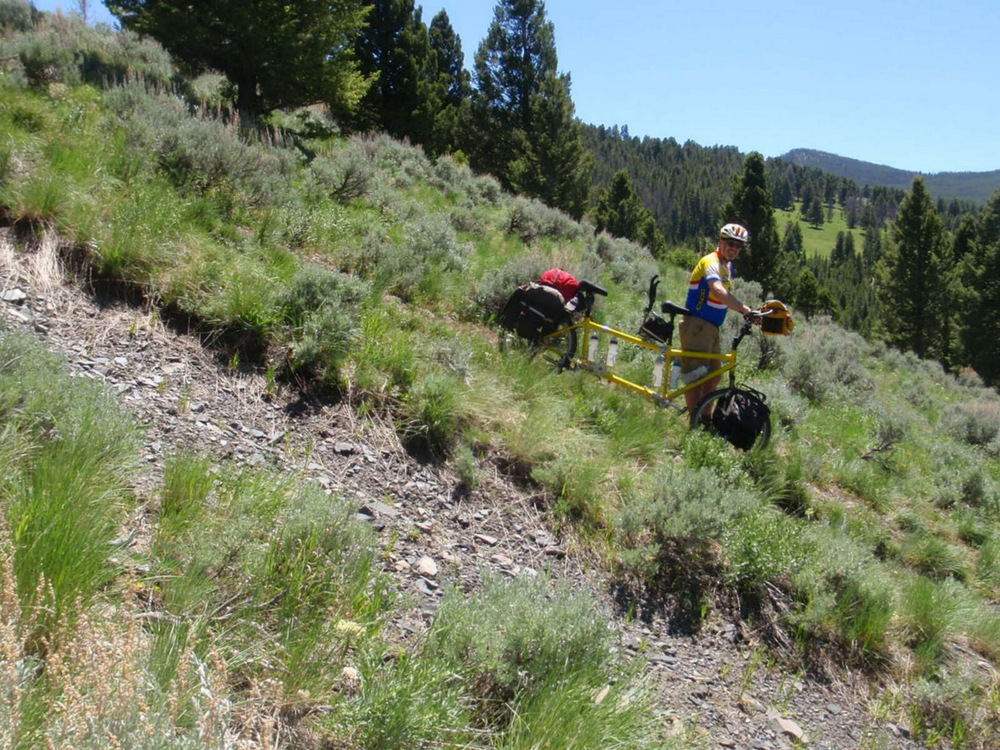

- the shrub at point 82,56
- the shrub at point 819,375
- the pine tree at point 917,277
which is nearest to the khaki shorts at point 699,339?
the shrub at point 819,375

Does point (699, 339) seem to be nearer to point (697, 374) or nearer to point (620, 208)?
point (697, 374)

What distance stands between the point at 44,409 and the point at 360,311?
8.84 feet

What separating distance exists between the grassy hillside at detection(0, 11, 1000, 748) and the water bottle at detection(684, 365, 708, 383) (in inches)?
18.4

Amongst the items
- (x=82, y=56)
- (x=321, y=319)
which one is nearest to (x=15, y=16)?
(x=82, y=56)

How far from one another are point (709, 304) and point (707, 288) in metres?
0.18

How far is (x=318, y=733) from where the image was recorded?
2326mm

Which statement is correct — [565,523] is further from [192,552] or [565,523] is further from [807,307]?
[807,307]

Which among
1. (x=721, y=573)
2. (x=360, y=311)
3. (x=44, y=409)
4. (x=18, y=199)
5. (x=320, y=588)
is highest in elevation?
(x=18, y=199)

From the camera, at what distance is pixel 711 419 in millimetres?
6359

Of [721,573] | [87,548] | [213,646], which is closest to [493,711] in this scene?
[213,646]

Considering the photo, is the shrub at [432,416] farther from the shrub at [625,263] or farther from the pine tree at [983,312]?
the pine tree at [983,312]

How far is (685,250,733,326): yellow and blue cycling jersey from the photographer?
6426 mm

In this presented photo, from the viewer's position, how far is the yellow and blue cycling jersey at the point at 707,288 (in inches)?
253

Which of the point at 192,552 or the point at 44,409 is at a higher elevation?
the point at 44,409
